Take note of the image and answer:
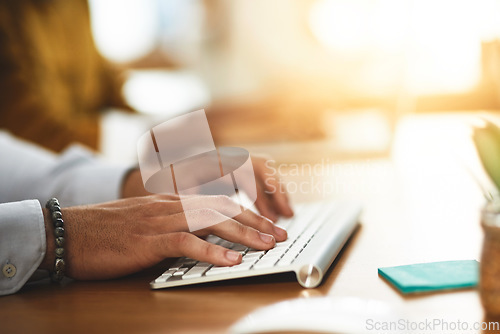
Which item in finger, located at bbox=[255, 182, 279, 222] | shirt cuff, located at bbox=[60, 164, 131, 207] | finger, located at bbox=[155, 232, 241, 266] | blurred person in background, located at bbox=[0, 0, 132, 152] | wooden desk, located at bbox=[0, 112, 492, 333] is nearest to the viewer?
wooden desk, located at bbox=[0, 112, 492, 333]

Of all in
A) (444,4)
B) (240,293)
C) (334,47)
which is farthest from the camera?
(334,47)

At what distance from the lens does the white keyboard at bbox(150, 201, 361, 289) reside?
1.78ft

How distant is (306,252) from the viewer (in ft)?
1.92

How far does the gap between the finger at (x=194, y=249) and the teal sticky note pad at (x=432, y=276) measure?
16 centimetres

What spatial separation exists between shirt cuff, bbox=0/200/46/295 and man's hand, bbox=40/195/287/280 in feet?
0.06

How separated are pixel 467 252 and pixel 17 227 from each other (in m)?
0.52

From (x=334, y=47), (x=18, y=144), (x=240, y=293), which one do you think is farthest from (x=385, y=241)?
(x=334, y=47)

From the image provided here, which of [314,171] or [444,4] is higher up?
[444,4]

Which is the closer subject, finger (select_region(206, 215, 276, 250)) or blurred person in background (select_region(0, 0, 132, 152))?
finger (select_region(206, 215, 276, 250))

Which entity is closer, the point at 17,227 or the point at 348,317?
the point at 348,317

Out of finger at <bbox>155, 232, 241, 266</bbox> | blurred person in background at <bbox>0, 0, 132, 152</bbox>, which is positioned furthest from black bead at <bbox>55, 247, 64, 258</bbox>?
blurred person in background at <bbox>0, 0, 132, 152</bbox>

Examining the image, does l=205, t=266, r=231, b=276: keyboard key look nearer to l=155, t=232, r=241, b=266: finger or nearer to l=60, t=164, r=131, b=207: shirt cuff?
l=155, t=232, r=241, b=266: finger

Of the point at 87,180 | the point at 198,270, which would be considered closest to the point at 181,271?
the point at 198,270

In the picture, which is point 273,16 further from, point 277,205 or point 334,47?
point 277,205
